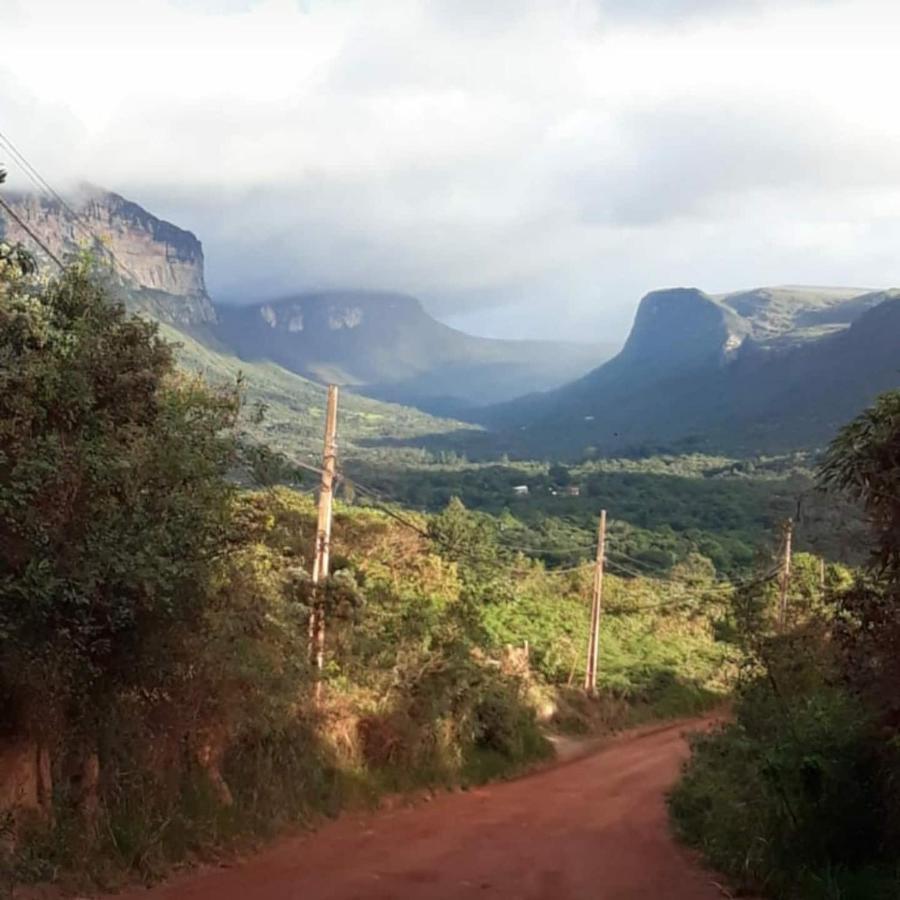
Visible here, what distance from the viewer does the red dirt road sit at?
391 inches

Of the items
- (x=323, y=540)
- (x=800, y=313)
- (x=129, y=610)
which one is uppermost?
(x=800, y=313)

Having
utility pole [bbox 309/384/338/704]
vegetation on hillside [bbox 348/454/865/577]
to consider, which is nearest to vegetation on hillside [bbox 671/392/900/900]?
utility pole [bbox 309/384/338/704]

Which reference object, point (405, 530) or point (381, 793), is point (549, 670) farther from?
point (381, 793)

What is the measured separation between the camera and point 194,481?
9.88 meters

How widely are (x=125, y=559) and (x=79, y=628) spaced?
0.68m

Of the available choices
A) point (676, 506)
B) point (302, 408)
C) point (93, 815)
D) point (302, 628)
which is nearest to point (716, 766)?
point (302, 628)

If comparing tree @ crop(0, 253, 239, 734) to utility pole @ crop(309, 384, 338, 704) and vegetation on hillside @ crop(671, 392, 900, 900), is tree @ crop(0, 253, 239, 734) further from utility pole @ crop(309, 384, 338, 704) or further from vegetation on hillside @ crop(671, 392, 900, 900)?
vegetation on hillside @ crop(671, 392, 900, 900)

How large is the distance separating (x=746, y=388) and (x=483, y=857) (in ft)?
432

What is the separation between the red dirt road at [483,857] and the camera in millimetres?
9922

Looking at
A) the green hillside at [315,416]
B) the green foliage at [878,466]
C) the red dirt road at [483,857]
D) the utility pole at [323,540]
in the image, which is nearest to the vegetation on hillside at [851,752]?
the green foliage at [878,466]

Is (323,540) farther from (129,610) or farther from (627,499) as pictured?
(627,499)

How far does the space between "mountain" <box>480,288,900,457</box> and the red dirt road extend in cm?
7740

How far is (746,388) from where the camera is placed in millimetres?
137500

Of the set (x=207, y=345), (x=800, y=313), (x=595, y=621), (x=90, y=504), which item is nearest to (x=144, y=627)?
(x=90, y=504)
